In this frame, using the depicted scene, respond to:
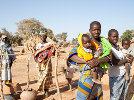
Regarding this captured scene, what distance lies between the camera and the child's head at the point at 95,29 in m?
4.00

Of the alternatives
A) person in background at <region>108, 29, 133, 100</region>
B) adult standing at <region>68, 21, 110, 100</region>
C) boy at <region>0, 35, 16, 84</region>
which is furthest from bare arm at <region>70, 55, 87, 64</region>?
boy at <region>0, 35, 16, 84</region>

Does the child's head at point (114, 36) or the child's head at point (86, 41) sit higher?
the child's head at point (114, 36)

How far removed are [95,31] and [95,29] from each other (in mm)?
30

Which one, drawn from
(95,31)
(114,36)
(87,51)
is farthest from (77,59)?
(114,36)

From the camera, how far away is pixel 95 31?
4.02m

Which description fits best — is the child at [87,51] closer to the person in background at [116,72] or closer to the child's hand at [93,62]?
the child's hand at [93,62]

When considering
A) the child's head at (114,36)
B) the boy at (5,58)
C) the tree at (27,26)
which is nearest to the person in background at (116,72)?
the child's head at (114,36)

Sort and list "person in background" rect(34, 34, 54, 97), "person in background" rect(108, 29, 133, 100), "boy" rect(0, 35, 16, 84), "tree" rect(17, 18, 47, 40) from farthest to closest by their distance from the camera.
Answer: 1. "tree" rect(17, 18, 47, 40)
2. "person in background" rect(34, 34, 54, 97)
3. "boy" rect(0, 35, 16, 84)
4. "person in background" rect(108, 29, 133, 100)

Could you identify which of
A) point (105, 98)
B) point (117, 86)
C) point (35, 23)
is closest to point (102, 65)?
point (117, 86)

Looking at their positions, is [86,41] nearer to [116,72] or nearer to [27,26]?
[116,72]

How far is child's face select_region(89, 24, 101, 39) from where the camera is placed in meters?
4.00

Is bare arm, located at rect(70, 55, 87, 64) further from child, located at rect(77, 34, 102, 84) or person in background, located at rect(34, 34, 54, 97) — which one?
person in background, located at rect(34, 34, 54, 97)

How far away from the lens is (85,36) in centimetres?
391

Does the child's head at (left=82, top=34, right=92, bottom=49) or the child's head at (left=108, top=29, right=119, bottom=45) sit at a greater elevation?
the child's head at (left=108, top=29, right=119, bottom=45)
